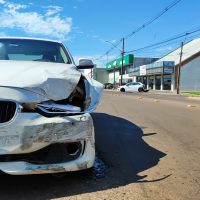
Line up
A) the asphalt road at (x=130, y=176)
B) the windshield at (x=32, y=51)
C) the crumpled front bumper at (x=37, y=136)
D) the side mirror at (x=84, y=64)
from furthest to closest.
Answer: the side mirror at (x=84, y=64)
the windshield at (x=32, y=51)
the asphalt road at (x=130, y=176)
the crumpled front bumper at (x=37, y=136)

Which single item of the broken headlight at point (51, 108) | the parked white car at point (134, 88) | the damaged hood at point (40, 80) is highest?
the damaged hood at point (40, 80)

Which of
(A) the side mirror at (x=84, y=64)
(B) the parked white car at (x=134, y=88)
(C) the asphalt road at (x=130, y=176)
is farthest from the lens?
(B) the parked white car at (x=134, y=88)

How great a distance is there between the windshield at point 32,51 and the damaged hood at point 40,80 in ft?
4.87

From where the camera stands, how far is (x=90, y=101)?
432cm

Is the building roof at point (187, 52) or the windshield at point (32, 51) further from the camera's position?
the building roof at point (187, 52)

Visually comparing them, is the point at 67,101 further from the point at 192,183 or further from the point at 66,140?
the point at 192,183

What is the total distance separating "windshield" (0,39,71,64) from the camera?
5969mm

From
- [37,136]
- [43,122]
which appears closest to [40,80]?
[43,122]

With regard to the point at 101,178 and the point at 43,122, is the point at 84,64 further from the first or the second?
the point at 43,122

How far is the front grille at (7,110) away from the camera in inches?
147

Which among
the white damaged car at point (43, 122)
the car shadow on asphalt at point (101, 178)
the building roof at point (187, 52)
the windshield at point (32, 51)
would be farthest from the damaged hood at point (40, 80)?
the building roof at point (187, 52)

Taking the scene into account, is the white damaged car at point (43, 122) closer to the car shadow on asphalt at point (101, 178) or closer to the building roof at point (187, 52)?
the car shadow on asphalt at point (101, 178)

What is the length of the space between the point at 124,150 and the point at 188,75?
56041mm

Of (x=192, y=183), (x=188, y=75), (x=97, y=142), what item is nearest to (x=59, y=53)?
(x=97, y=142)
